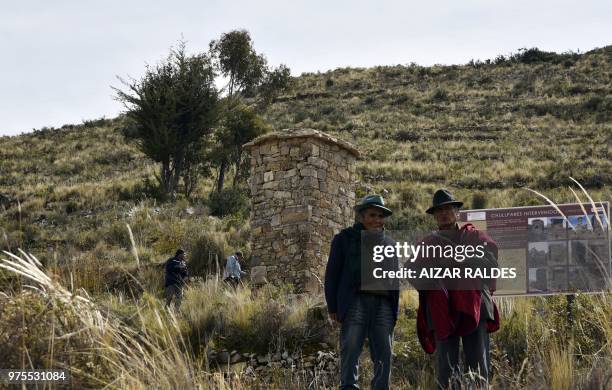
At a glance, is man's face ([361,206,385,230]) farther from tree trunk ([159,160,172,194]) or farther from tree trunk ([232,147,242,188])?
tree trunk ([232,147,242,188])

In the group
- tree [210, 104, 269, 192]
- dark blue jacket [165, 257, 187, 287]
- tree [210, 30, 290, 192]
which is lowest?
dark blue jacket [165, 257, 187, 287]

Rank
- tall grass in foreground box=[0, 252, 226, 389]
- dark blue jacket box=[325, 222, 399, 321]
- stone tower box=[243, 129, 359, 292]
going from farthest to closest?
stone tower box=[243, 129, 359, 292], dark blue jacket box=[325, 222, 399, 321], tall grass in foreground box=[0, 252, 226, 389]

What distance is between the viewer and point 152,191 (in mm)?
25422

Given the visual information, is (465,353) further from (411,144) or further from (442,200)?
(411,144)

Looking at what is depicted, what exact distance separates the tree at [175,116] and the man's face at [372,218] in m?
19.8

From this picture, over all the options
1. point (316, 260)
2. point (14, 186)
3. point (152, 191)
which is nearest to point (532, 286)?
point (316, 260)

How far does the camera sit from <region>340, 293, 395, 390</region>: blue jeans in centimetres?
540

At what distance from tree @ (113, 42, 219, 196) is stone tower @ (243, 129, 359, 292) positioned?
12.2m

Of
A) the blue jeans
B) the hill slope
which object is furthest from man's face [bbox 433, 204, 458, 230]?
the hill slope

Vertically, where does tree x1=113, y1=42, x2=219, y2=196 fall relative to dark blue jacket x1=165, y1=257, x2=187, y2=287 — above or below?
above

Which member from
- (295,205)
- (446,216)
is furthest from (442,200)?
(295,205)

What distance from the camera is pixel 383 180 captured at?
28422 mm

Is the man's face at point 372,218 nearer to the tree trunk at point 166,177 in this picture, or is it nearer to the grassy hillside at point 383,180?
the grassy hillside at point 383,180

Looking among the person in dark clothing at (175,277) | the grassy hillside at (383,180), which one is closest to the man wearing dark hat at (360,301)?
the grassy hillside at (383,180)
